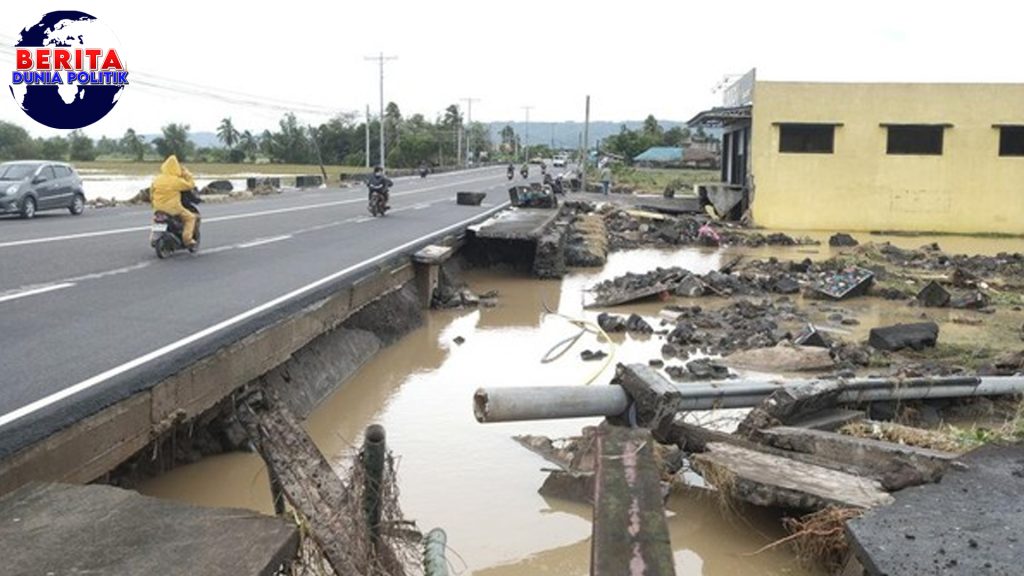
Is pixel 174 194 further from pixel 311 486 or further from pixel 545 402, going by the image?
pixel 311 486

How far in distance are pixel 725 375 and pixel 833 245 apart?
17.8m

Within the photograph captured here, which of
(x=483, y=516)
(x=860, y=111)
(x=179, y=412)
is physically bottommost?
(x=483, y=516)

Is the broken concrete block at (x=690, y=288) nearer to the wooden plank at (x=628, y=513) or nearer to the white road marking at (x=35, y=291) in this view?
the white road marking at (x=35, y=291)

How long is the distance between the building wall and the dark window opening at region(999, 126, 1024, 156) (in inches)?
10.8

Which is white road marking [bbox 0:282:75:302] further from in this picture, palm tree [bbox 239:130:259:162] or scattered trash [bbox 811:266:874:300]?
palm tree [bbox 239:130:259:162]

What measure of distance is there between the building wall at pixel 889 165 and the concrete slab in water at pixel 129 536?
29.1m

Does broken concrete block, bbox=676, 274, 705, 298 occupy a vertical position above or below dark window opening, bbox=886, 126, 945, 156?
below

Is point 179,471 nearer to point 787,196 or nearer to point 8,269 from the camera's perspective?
point 8,269

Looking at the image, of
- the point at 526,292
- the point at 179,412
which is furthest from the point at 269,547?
the point at 526,292

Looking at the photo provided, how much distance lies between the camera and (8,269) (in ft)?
37.2

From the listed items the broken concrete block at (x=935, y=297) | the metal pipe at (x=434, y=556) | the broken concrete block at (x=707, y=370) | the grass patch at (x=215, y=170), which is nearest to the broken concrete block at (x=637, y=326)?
the broken concrete block at (x=707, y=370)

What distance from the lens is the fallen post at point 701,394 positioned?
5.25 metres

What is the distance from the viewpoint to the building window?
30.8 metres

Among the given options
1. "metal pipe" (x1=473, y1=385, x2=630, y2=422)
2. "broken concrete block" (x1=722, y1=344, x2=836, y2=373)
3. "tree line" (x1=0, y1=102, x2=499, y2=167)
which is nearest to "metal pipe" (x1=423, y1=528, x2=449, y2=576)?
"metal pipe" (x1=473, y1=385, x2=630, y2=422)
